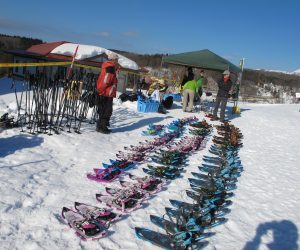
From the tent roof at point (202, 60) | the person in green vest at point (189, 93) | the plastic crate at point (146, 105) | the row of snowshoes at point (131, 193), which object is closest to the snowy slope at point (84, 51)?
the tent roof at point (202, 60)

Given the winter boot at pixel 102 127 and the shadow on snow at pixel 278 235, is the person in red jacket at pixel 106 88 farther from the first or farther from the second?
the shadow on snow at pixel 278 235

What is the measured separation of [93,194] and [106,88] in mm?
3709

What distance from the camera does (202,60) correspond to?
49.0ft

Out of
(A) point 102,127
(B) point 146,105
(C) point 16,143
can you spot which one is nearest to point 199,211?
(C) point 16,143

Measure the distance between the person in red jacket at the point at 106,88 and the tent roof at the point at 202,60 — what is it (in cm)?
755

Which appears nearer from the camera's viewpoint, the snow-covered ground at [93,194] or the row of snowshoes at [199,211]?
the snow-covered ground at [93,194]

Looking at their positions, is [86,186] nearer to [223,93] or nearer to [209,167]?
[209,167]

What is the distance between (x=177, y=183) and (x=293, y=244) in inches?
80.1

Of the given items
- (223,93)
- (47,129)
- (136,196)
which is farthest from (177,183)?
(223,93)

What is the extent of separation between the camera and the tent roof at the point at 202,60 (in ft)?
48.2

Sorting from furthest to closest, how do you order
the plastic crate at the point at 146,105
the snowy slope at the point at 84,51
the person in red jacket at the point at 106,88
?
the snowy slope at the point at 84,51 → the plastic crate at the point at 146,105 → the person in red jacket at the point at 106,88

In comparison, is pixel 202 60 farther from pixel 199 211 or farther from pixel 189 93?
pixel 199 211

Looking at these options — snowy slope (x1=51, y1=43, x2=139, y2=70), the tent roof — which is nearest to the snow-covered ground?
the tent roof

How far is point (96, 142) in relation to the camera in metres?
7.27
